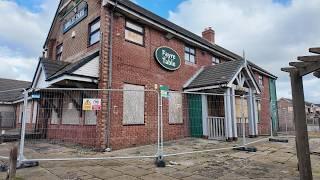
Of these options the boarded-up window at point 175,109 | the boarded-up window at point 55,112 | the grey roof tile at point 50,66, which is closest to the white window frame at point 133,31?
the boarded-up window at point 175,109

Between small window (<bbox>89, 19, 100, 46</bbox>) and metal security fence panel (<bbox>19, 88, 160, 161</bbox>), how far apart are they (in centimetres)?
242

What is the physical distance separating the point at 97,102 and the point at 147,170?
2.64m

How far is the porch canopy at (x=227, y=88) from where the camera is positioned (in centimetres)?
1157

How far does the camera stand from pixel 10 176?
4453 millimetres

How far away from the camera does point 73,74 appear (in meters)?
8.83

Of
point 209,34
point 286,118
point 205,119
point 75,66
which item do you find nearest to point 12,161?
point 75,66

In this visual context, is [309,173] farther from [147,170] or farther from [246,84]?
[246,84]

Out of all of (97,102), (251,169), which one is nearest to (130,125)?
(97,102)

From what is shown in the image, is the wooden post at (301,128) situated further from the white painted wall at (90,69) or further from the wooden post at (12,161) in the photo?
the white painted wall at (90,69)

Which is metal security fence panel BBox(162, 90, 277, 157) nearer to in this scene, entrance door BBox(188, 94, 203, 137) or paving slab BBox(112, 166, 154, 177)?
entrance door BBox(188, 94, 203, 137)

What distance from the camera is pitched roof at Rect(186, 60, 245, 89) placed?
11852 mm

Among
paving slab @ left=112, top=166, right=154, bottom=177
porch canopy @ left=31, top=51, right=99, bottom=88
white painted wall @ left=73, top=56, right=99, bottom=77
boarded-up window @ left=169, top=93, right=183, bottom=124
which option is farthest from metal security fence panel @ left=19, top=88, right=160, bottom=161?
paving slab @ left=112, top=166, right=154, bottom=177

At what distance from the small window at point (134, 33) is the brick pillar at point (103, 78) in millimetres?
1144

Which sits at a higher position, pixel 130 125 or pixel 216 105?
pixel 216 105
